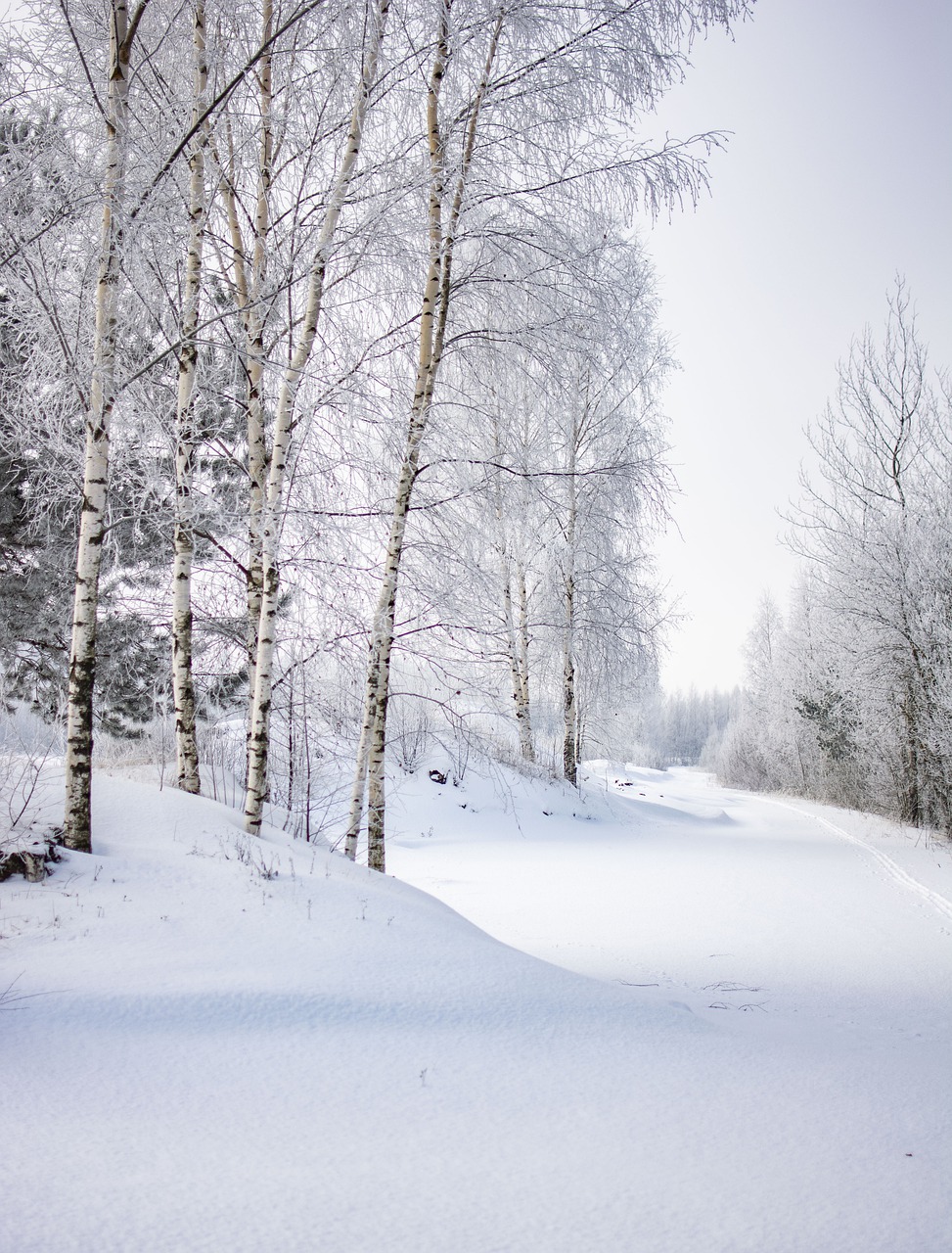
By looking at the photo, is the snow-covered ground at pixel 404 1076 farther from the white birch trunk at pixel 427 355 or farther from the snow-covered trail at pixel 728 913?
the white birch trunk at pixel 427 355

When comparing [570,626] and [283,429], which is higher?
[283,429]

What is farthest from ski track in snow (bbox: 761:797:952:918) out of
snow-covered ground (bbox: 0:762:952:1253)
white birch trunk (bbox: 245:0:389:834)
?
white birch trunk (bbox: 245:0:389:834)

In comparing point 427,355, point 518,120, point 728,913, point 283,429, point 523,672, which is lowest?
point 728,913

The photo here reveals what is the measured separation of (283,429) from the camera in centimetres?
511

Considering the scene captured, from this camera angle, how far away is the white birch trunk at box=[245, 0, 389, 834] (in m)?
4.83

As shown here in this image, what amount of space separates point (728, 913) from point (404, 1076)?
4.86 meters

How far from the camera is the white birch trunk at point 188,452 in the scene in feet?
17.0

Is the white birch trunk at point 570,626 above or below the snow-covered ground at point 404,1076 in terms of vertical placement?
above

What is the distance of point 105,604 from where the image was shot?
1038 centimetres

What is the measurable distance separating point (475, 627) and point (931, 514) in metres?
10.9

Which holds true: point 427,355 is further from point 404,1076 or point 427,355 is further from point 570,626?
point 570,626

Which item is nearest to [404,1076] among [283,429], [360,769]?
[360,769]

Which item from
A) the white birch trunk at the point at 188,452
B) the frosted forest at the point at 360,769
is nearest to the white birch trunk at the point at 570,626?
the frosted forest at the point at 360,769

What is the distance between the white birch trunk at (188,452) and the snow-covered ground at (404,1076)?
1007 millimetres
